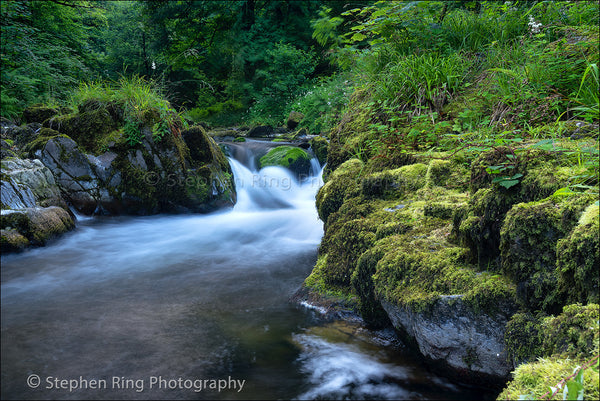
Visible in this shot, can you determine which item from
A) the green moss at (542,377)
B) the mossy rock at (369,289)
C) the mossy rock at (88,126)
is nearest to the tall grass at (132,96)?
the mossy rock at (88,126)

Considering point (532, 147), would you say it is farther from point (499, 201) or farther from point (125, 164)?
point (125, 164)

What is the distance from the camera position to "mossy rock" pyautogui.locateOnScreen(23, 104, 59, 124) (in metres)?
8.05

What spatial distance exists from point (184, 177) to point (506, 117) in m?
5.71

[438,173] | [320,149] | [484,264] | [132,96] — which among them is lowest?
[484,264]

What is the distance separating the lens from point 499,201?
7.68ft

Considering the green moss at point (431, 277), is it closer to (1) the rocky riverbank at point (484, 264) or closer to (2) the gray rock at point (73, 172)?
(1) the rocky riverbank at point (484, 264)

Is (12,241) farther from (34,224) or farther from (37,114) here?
(37,114)

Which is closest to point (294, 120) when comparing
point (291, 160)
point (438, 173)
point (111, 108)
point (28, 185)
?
point (291, 160)

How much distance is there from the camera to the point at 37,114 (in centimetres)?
809

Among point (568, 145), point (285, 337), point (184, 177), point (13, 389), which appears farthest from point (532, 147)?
point (184, 177)

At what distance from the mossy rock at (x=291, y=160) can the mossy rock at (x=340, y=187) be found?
15.1 feet

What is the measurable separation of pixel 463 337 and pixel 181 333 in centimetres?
209

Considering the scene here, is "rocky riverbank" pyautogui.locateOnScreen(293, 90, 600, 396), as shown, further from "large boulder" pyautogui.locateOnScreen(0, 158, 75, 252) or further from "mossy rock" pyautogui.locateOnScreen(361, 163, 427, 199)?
"large boulder" pyautogui.locateOnScreen(0, 158, 75, 252)

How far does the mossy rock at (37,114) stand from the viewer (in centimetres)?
805
